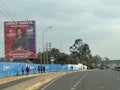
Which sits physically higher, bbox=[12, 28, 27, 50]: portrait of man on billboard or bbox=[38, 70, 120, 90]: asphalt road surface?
bbox=[12, 28, 27, 50]: portrait of man on billboard

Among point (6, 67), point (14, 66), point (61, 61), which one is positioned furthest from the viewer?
point (61, 61)

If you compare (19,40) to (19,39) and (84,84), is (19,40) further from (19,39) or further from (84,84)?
(84,84)

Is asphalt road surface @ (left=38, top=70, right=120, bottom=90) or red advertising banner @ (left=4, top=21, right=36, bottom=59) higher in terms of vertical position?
red advertising banner @ (left=4, top=21, right=36, bottom=59)

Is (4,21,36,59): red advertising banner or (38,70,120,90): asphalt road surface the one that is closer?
(38,70,120,90): asphalt road surface

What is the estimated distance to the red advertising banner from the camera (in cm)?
6650

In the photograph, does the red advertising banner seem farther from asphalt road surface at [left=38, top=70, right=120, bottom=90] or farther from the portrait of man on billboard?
asphalt road surface at [left=38, top=70, right=120, bottom=90]

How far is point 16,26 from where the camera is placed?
2633 inches

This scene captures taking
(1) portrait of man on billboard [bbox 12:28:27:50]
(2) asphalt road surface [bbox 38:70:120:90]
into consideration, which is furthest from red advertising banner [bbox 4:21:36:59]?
(2) asphalt road surface [bbox 38:70:120:90]

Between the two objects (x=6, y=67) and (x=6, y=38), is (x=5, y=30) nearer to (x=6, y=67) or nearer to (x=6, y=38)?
(x=6, y=38)

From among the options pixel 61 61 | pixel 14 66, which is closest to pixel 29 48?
pixel 14 66

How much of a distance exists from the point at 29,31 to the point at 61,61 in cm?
12101

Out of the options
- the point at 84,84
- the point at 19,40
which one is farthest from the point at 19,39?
the point at 84,84

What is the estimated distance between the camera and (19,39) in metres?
66.7

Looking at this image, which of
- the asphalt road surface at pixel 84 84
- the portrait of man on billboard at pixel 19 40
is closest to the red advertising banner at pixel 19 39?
the portrait of man on billboard at pixel 19 40
